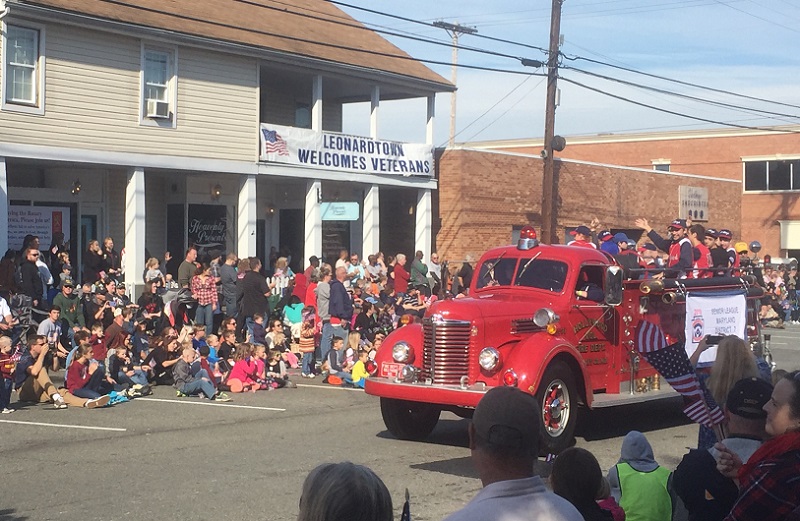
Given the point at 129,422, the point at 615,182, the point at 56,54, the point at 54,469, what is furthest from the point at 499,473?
the point at 615,182

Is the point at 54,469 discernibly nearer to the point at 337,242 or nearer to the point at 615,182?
the point at 337,242

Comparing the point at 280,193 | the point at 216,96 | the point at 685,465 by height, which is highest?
the point at 216,96

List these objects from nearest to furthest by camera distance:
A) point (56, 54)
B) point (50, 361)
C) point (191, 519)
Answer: point (191, 519) → point (50, 361) → point (56, 54)

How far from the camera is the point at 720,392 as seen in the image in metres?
6.57

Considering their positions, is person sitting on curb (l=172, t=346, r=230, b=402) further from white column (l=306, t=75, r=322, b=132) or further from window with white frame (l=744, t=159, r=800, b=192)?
window with white frame (l=744, t=159, r=800, b=192)

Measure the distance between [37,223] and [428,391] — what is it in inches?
547

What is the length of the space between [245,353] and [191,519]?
27.5 feet

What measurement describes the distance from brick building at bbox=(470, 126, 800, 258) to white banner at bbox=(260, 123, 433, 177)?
25.2 meters

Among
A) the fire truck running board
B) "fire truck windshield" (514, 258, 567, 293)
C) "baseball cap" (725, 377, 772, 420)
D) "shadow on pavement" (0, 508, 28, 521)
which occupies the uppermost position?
"fire truck windshield" (514, 258, 567, 293)

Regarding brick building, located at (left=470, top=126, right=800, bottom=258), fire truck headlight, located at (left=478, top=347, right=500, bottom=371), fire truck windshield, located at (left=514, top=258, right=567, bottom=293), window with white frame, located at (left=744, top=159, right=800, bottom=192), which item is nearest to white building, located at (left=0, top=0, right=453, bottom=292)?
fire truck windshield, located at (left=514, top=258, right=567, bottom=293)

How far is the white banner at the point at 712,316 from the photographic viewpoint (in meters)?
13.7

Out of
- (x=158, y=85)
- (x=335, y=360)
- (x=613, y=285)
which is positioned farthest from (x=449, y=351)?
(x=158, y=85)

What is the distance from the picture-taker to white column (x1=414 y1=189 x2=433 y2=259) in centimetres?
2866

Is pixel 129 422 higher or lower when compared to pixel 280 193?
lower
